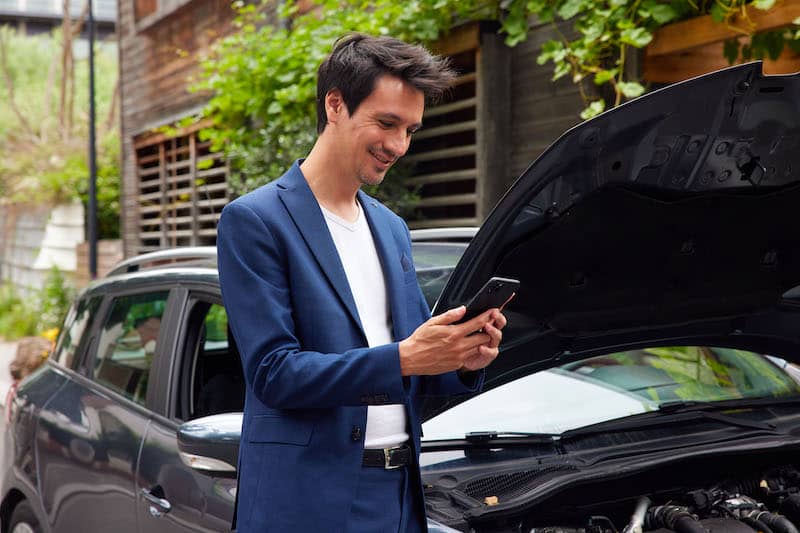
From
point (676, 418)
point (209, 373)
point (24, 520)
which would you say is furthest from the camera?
point (24, 520)

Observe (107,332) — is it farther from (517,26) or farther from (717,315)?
(517,26)

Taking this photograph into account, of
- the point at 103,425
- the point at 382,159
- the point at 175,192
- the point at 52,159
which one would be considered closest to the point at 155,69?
the point at 175,192

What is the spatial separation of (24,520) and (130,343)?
3.18 feet

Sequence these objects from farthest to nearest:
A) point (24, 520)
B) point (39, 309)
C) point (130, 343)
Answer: point (39, 309) → point (24, 520) → point (130, 343)

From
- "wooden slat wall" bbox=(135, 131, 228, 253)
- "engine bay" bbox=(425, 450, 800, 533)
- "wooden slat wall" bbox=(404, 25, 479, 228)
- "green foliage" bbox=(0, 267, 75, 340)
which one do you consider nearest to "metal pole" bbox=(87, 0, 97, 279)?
"wooden slat wall" bbox=(135, 131, 228, 253)

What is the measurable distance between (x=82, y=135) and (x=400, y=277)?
23311mm

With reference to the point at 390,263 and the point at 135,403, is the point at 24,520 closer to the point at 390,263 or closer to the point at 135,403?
the point at 135,403

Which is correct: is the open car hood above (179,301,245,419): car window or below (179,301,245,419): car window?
above

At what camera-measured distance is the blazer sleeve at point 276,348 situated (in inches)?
76.6

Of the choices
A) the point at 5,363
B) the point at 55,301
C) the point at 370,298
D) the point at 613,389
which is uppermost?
the point at 370,298

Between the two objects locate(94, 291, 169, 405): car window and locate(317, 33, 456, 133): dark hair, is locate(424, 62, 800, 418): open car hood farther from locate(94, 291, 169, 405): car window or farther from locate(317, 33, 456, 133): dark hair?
locate(94, 291, 169, 405): car window

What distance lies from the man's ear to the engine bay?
1.01 meters

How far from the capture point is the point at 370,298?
2.20 metres

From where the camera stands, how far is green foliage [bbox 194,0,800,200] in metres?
6.14
